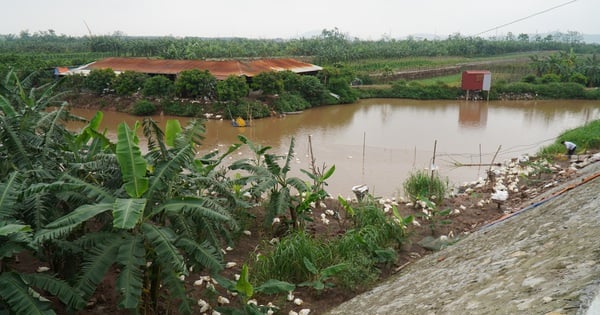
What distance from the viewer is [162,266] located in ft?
10.9

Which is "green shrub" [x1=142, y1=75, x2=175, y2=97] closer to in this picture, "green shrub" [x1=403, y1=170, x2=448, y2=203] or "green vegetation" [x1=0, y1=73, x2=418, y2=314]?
"green shrub" [x1=403, y1=170, x2=448, y2=203]

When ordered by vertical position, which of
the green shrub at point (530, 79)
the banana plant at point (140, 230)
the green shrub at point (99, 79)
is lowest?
the banana plant at point (140, 230)

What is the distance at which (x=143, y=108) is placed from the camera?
71.7 ft

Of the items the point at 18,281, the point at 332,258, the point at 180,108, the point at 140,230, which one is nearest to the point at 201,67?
the point at 180,108

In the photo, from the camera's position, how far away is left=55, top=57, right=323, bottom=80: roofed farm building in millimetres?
23859

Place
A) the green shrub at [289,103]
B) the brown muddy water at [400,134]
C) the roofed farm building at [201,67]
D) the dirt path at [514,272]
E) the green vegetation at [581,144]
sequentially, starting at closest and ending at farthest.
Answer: the dirt path at [514,272], the green vegetation at [581,144], the brown muddy water at [400,134], the green shrub at [289,103], the roofed farm building at [201,67]

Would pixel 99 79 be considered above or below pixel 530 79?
below

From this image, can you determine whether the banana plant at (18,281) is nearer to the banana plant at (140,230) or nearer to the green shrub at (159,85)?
the banana plant at (140,230)

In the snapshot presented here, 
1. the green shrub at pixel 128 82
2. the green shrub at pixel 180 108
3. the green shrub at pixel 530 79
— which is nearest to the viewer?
the green shrub at pixel 180 108

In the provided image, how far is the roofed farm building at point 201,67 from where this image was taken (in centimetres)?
2386

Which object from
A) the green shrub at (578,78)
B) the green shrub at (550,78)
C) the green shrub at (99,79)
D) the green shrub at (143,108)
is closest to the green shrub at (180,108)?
the green shrub at (143,108)

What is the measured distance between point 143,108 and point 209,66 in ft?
14.9

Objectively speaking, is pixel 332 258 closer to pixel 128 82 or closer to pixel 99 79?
pixel 128 82

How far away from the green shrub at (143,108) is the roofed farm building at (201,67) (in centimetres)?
269
